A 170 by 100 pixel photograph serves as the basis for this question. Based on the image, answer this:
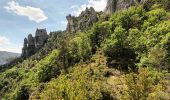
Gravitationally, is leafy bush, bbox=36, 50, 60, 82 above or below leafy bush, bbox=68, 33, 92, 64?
below

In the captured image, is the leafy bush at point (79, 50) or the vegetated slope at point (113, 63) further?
the leafy bush at point (79, 50)

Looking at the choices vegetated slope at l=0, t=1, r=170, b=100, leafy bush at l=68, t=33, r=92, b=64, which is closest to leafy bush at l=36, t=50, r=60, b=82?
vegetated slope at l=0, t=1, r=170, b=100

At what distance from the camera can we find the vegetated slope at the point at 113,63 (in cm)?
5742

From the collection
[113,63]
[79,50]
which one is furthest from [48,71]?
[113,63]

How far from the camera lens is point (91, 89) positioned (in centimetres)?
6600

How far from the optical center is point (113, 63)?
375 ft

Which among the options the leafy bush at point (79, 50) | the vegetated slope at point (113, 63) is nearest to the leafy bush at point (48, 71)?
the vegetated slope at point (113, 63)

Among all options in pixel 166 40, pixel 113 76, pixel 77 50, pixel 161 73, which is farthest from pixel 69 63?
pixel 161 73

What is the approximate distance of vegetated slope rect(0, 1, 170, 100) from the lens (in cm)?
5742

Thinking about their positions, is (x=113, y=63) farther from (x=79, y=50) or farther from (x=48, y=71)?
(x=48, y=71)

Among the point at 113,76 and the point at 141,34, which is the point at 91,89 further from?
the point at 141,34

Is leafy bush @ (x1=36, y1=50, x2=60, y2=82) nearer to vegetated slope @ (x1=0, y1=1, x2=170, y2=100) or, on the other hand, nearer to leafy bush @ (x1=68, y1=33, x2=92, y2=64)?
vegetated slope @ (x1=0, y1=1, x2=170, y2=100)

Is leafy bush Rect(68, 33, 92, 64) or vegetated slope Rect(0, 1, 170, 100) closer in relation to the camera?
vegetated slope Rect(0, 1, 170, 100)

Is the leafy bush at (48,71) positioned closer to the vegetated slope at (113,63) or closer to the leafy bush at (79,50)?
the vegetated slope at (113,63)
